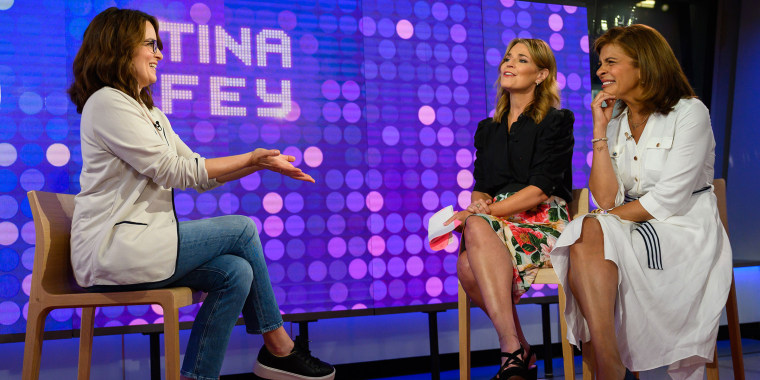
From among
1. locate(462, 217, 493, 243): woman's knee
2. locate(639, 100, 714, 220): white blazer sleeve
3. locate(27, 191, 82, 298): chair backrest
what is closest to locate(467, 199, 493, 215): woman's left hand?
locate(462, 217, 493, 243): woman's knee

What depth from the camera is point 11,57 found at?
2719 mm

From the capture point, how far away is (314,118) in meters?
3.11

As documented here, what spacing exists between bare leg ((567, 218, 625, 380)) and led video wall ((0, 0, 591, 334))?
131cm

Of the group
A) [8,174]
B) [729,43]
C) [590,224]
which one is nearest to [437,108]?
[590,224]

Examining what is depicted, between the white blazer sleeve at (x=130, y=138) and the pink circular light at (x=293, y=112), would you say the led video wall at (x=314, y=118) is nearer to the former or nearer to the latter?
the pink circular light at (x=293, y=112)

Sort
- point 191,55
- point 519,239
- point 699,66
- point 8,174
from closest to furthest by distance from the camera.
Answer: point 519,239
point 8,174
point 191,55
point 699,66

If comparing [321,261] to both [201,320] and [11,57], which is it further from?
[11,57]

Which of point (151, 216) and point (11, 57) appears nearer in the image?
point (151, 216)

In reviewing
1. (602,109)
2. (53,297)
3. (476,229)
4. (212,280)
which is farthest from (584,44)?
(53,297)

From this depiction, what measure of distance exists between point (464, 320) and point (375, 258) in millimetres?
840

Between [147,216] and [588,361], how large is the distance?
1.50 meters

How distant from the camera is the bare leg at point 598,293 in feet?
6.31

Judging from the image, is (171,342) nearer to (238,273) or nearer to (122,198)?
(238,273)

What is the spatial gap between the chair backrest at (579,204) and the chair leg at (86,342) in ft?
5.79
